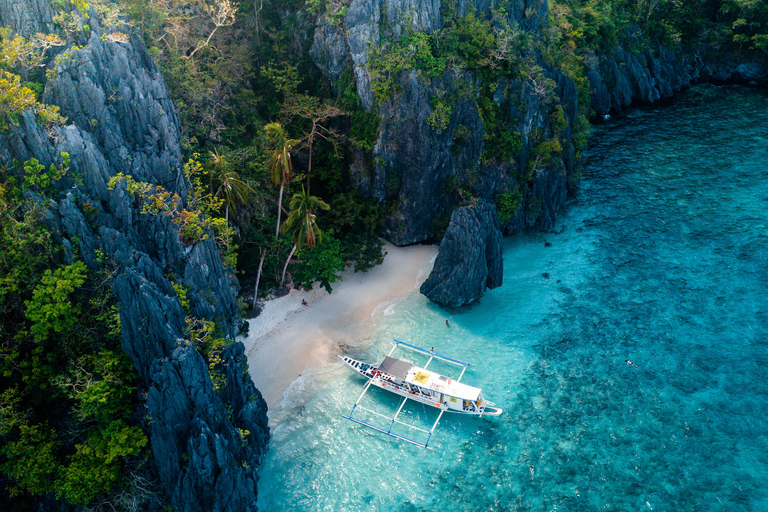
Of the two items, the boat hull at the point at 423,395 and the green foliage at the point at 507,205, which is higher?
the green foliage at the point at 507,205

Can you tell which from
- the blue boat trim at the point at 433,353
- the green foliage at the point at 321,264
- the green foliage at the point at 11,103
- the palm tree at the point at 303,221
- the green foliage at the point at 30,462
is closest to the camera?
the green foliage at the point at 30,462

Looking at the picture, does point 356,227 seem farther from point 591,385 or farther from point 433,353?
point 591,385

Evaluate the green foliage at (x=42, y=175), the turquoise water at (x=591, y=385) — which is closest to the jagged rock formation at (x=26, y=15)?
the green foliage at (x=42, y=175)

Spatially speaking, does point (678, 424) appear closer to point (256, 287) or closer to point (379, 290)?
point (379, 290)

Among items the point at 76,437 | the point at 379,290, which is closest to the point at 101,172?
the point at 76,437

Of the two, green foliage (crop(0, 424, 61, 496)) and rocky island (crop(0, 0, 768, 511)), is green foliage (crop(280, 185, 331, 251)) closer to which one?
rocky island (crop(0, 0, 768, 511))

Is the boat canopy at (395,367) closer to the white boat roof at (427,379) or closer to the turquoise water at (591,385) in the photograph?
the white boat roof at (427,379)
